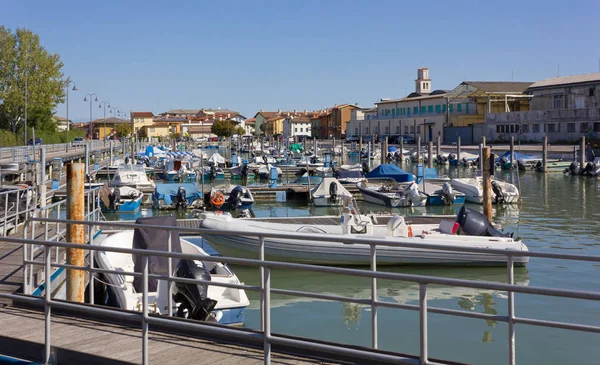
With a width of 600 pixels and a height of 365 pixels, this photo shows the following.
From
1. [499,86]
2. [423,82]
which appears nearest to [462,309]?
[499,86]

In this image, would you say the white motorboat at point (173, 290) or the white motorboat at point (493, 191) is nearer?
the white motorboat at point (173, 290)

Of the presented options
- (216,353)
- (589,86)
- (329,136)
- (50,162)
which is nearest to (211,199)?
(50,162)

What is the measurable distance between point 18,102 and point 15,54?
5858 mm

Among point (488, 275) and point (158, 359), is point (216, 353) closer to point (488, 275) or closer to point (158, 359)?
point (158, 359)

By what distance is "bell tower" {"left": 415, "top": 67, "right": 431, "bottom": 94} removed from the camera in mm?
156625

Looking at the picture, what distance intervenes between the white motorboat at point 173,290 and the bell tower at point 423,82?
480 feet

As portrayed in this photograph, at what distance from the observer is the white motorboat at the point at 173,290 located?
12.0 m

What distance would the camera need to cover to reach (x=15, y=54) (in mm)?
79625

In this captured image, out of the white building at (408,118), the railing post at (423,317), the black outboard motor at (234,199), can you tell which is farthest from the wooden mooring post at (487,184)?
the white building at (408,118)

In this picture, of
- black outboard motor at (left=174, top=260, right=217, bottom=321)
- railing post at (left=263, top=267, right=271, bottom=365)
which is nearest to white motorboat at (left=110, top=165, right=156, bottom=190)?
black outboard motor at (left=174, top=260, right=217, bottom=321)

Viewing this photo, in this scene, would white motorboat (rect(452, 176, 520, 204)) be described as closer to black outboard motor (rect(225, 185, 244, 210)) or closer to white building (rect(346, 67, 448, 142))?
black outboard motor (rect(225, 185, 244, 210))

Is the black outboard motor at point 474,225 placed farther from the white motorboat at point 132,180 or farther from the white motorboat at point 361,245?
the white motorboat at point 132,180

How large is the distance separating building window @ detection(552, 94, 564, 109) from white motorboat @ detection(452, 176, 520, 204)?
174ft

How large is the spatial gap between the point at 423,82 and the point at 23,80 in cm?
9756
